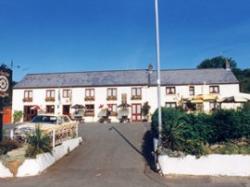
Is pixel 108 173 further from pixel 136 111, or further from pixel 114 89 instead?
pixel 114 89

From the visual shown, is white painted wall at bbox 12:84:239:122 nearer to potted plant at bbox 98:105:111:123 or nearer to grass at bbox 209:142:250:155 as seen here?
potted plant at bbox 98:105:111:123

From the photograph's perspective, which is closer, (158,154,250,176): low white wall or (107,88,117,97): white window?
(158,154,250,176): low white wall

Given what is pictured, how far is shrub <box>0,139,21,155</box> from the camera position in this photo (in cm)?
1425

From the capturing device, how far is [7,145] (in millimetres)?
14945

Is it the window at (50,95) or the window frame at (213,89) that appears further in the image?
the window at (50,95)

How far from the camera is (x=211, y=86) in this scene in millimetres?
40469

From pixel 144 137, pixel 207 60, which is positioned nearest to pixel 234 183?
pixel 144 137

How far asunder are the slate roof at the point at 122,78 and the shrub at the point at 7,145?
2701 cm

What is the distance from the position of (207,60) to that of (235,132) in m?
83.6

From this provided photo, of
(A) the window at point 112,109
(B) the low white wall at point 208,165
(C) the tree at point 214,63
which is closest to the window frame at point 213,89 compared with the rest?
(A) the window at point 112,109

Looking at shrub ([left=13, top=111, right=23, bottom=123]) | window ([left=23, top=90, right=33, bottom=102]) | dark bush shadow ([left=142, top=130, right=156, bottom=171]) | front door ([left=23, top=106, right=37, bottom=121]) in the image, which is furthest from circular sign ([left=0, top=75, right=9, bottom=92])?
window ([left=23, top=90, right=33, bottom=102])

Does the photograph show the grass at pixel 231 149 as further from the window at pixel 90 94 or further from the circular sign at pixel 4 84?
the window at pixel 90 94

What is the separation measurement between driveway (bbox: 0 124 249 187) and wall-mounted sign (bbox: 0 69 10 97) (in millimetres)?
4110

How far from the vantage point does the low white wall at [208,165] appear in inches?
503
